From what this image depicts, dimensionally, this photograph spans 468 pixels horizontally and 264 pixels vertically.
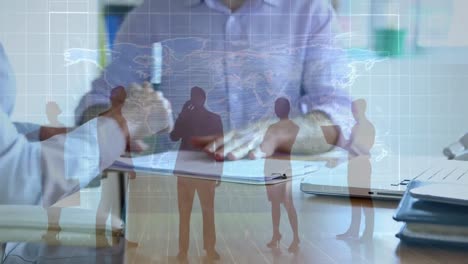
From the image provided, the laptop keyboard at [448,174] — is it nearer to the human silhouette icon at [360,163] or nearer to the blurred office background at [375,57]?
the human silhouette icon at [360,163]

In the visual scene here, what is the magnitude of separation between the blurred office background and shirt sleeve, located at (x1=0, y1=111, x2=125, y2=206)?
6 cm

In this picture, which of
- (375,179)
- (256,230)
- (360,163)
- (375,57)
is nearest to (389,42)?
(375,57)

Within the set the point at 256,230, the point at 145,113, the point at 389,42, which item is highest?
the point at 389,42

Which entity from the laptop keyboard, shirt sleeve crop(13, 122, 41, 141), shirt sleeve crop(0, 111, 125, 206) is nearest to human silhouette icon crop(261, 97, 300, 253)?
the laptop keyboard

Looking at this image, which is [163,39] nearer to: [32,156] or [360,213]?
[32,156]

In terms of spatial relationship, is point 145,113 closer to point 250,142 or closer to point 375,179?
point 250,142

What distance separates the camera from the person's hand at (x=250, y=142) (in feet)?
2.74

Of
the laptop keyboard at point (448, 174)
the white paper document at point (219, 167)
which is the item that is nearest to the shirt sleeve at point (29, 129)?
the white paper document at point (219, 167)

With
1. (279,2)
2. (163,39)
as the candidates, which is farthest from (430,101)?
(163,39)

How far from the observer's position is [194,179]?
0.70 m

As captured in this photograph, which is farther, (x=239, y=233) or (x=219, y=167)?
(x=219, y=167)

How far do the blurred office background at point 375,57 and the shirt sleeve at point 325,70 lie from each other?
0.02 meters

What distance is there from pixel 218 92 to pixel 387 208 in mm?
521

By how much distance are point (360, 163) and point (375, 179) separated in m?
0.18
